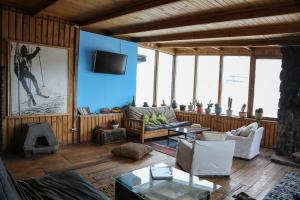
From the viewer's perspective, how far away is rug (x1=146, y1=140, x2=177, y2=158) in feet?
17.6

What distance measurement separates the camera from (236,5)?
3.67m

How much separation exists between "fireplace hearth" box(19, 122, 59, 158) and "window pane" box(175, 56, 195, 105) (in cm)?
480

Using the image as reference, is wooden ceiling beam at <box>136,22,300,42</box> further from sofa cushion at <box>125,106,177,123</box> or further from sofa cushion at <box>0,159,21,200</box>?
sofa cushion at <box>0,159,21,200</box>

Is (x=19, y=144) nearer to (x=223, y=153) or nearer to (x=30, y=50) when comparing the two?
(x=30, y=50)

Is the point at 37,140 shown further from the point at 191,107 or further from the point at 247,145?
the point at 191,107

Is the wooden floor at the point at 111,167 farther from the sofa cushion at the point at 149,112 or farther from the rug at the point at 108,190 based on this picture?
the sofa cushion at the point at 149,112

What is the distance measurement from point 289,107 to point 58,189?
525 centimetres

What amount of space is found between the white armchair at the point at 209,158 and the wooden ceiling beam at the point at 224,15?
211cm

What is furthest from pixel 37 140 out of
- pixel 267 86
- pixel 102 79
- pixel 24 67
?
pixel 267 86

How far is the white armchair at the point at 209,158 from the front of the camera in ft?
13.0

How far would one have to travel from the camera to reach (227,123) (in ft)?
→ 23.1

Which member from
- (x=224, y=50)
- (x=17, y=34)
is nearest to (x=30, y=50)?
(x=17, y=34)

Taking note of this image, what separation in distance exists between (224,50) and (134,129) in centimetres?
371

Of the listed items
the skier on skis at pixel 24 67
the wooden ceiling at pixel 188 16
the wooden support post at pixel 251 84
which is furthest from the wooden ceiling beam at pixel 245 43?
the skier on skis at pixel 24 67
